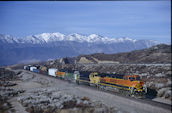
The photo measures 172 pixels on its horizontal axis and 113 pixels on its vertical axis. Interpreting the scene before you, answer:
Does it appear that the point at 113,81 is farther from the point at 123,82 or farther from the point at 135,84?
the point at 135,84

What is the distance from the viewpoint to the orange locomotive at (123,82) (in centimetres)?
2497

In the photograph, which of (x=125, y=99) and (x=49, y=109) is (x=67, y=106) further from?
Result: (x=125, y=99)

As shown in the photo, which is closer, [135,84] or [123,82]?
[135,84]

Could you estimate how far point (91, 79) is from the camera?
3728cm

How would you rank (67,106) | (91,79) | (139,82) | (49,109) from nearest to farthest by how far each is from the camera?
(49,109)
(67,106)
(139,82)
(91,79)

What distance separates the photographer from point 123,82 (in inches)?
1055

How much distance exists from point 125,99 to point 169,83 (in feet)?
29.4

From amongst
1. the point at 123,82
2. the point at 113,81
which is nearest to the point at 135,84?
the point at 123,82

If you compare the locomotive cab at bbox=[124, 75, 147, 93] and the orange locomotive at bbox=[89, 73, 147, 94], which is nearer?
the locomotive cab at bbox=[124, 75, 147, 93]

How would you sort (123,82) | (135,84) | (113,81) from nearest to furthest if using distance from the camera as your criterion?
(135,84)
(123,82)
(113,81)

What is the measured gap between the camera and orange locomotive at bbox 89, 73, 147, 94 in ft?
81.9

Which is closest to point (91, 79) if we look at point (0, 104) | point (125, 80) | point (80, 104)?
point (125, 80)

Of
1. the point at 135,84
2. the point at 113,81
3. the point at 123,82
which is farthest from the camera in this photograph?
the point at 113,81

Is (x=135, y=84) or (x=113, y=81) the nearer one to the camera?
(x=135, y=84)
